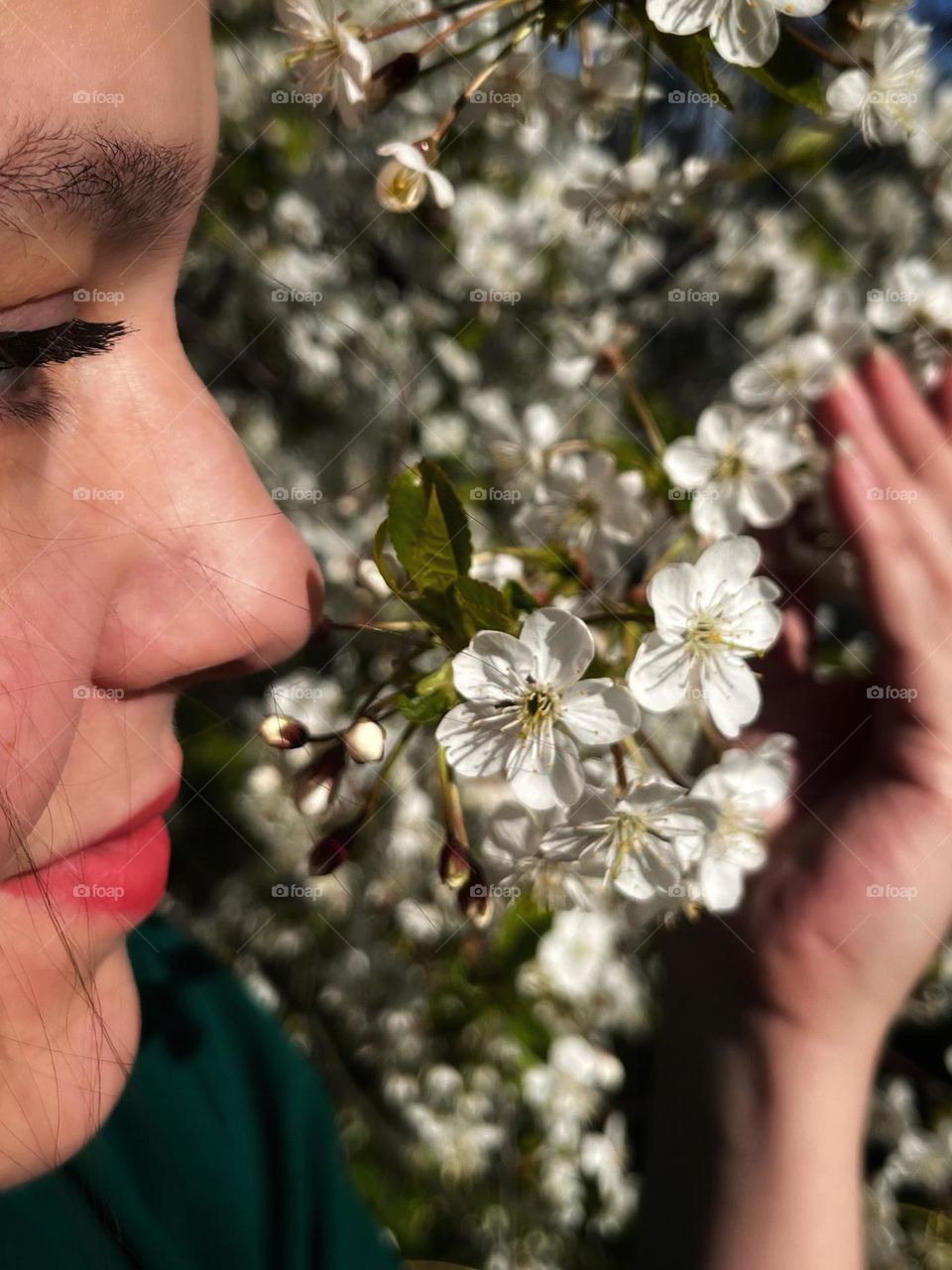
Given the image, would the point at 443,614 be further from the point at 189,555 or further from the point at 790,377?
the point at 790,377

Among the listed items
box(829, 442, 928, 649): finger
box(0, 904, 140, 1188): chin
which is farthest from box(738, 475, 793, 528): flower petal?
box(0, 904, 140, 1188): chin

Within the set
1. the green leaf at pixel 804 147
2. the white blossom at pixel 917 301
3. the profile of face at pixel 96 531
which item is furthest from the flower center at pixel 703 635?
the green leaf at pixel 804 147

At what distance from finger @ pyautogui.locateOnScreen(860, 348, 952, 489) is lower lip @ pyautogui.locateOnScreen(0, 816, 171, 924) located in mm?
861

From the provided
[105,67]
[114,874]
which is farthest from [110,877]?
[105,67]

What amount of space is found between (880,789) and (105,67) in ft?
3.01

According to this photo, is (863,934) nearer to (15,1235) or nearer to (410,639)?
(410,639)

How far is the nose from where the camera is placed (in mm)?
691

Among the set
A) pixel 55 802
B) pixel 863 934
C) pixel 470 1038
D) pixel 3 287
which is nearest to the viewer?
pixel 3 287

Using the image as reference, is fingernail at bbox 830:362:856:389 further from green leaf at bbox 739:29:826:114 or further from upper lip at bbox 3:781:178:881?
upper lip at bbox 3:781:178:881

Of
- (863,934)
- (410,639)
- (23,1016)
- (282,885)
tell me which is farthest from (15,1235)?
(863,934)

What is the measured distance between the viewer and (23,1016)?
2.43ft

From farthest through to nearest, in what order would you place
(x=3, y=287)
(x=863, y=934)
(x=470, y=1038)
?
(x=470, y=1038) < (x=863, y=934) < (x=3, y=287)

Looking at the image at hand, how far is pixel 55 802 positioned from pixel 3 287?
371 mm

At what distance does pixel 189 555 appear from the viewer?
0.72m
